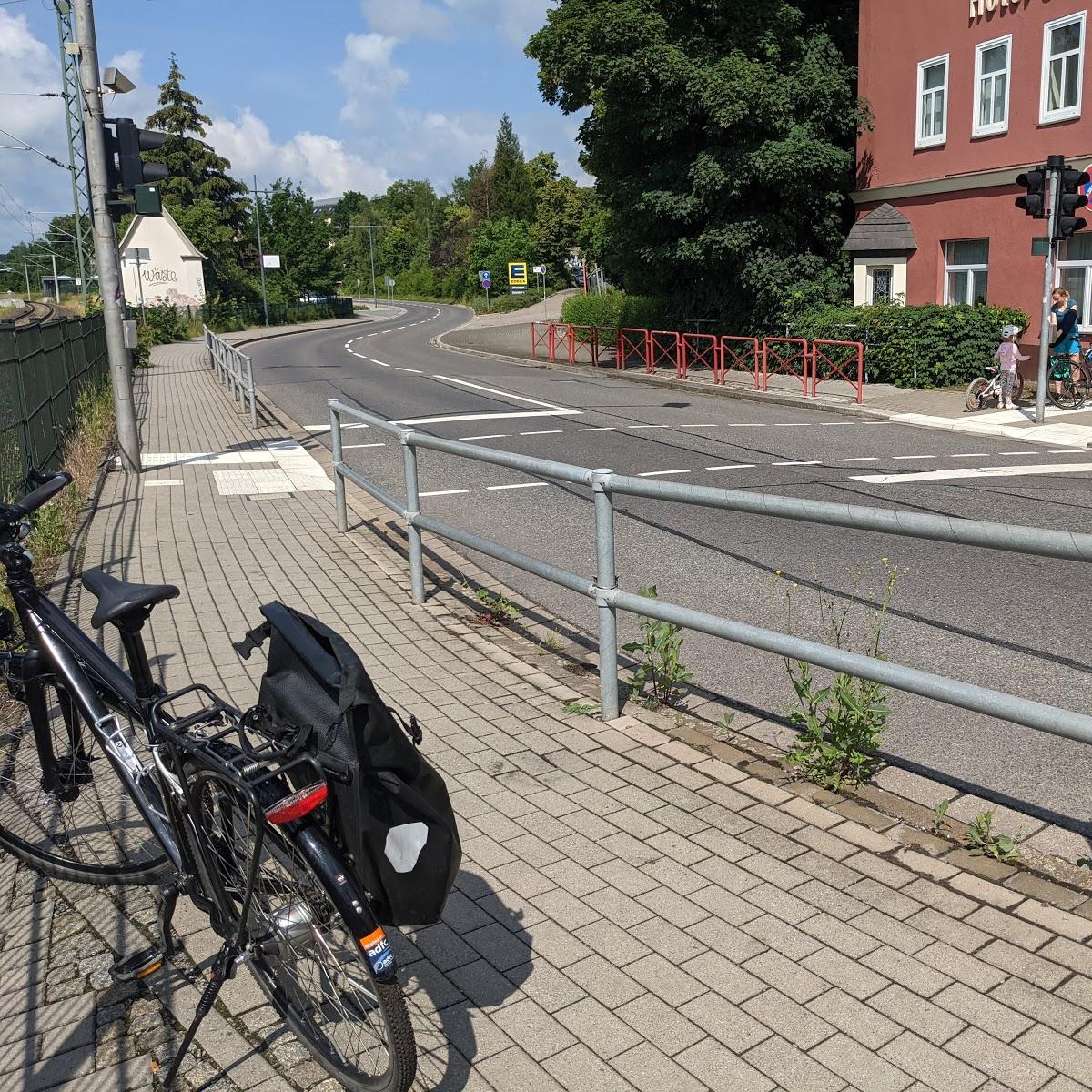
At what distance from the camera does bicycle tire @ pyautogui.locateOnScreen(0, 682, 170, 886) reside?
13.0 feet

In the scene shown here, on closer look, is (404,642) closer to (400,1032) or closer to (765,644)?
(765,644)

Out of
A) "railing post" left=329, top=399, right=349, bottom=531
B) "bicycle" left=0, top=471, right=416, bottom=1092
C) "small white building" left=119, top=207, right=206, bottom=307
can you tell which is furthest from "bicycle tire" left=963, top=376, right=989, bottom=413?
"small white building" left=119, top=207, right=206, bottom=307

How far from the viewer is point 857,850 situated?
4.08 metres

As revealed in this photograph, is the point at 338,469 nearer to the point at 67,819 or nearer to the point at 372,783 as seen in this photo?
the point at 67,819

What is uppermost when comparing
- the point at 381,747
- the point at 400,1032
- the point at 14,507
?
the point at 14,507

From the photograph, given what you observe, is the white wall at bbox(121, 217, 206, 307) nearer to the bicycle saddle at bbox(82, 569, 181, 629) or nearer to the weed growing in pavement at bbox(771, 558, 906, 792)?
the weed growing in pavement at bbox(771, 558, 906, 792)

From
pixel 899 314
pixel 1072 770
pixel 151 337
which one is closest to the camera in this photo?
pixel 1072 770

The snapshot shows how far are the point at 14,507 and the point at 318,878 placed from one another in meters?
2.03

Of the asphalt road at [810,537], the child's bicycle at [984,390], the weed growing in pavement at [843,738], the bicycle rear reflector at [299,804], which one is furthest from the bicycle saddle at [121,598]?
the child's bicycle at [984,390]

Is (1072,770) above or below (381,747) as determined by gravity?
below

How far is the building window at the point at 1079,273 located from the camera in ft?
72.7

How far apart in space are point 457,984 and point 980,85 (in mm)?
25516

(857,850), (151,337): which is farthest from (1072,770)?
(151,337)

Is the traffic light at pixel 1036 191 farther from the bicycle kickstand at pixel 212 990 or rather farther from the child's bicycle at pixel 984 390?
the bicycle kickstand at pixel 212 990
